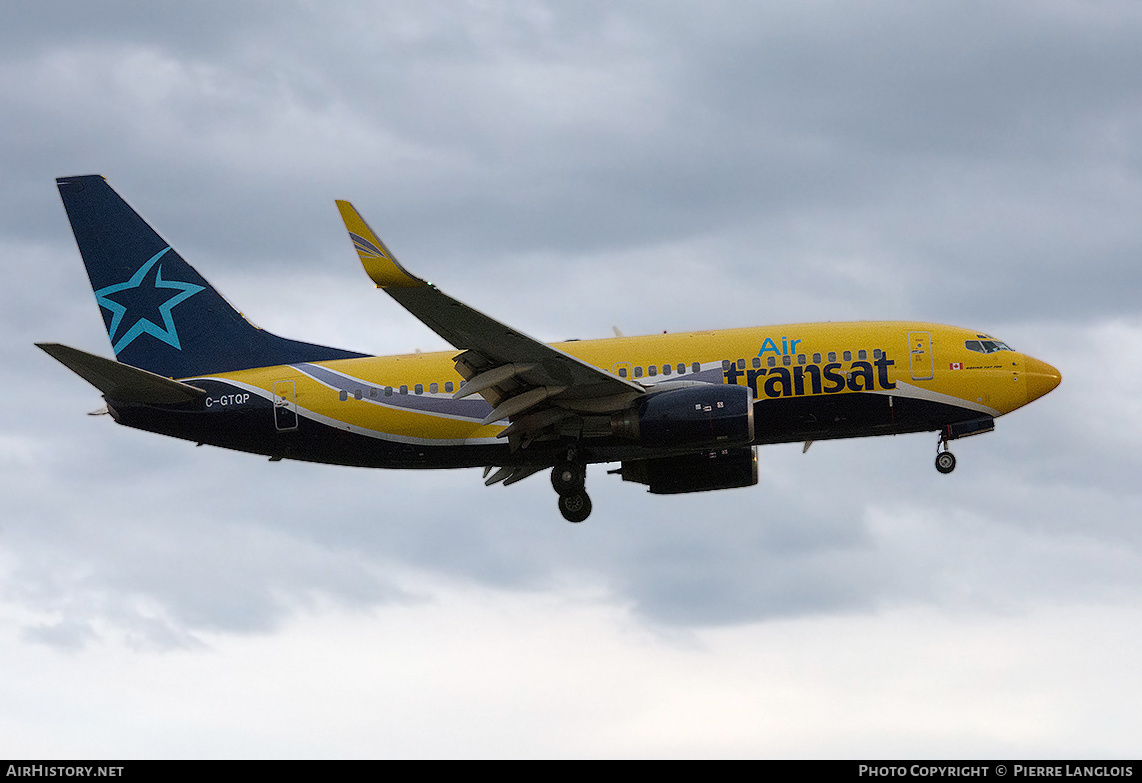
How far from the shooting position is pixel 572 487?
43531 millimetres

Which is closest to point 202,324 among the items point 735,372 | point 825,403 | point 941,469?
point 735,372

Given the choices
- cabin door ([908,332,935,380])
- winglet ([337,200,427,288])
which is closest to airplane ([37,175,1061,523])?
cabin door ([908,332,935,380])

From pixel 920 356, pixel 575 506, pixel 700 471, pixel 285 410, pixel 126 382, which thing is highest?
pixel 920 356

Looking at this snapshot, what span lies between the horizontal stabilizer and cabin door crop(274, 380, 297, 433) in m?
2.47

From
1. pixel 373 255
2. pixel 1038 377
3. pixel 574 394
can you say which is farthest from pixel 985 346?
pixel 373 255

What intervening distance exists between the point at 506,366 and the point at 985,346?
1585 cm

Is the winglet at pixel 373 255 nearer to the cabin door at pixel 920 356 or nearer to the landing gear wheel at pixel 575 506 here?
the landing gear wheel at pixel 575 506

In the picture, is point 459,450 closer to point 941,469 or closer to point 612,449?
point 612,449

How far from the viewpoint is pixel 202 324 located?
4678 cm

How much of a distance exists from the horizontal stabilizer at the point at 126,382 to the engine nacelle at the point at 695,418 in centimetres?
1451

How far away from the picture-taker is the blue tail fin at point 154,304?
1816 inches

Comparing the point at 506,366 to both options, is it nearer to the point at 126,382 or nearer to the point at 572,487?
the point at 572,487

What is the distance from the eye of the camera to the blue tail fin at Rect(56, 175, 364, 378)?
46125mm

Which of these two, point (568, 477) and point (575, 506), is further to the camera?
point (575, 506)
